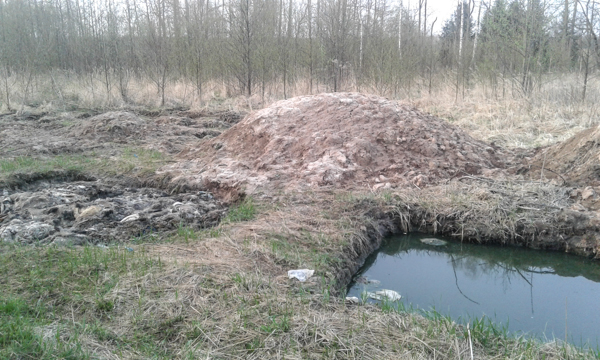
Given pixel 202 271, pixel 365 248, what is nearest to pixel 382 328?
pixel 202 271

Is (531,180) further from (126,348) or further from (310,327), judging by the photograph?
(126,348)

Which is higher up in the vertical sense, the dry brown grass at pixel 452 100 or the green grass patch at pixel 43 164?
the dry brown grass at pixel 452 100

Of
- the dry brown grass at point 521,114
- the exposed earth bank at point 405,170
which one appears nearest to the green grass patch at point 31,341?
the exposed earth bank at point 405,170

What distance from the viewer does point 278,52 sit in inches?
598

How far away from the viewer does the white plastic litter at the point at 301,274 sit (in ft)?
12.4

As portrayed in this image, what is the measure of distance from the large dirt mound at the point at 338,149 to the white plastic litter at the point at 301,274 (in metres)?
2.36


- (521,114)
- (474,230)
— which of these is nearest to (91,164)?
(474,230)

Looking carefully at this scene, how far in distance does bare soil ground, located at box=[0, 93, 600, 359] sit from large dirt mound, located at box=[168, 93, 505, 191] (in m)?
0.03

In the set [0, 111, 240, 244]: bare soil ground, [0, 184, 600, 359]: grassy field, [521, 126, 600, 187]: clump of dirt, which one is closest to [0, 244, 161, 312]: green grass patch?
[0, 184, 600, 359]: grassy field

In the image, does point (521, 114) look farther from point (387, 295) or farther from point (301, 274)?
point (301, 274)

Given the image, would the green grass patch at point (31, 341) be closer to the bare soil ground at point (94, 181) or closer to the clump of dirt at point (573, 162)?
the bare soil ground at point (94, 181)

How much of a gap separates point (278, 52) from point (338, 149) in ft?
30.5

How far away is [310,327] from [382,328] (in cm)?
45

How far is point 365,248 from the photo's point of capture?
16.2ft
